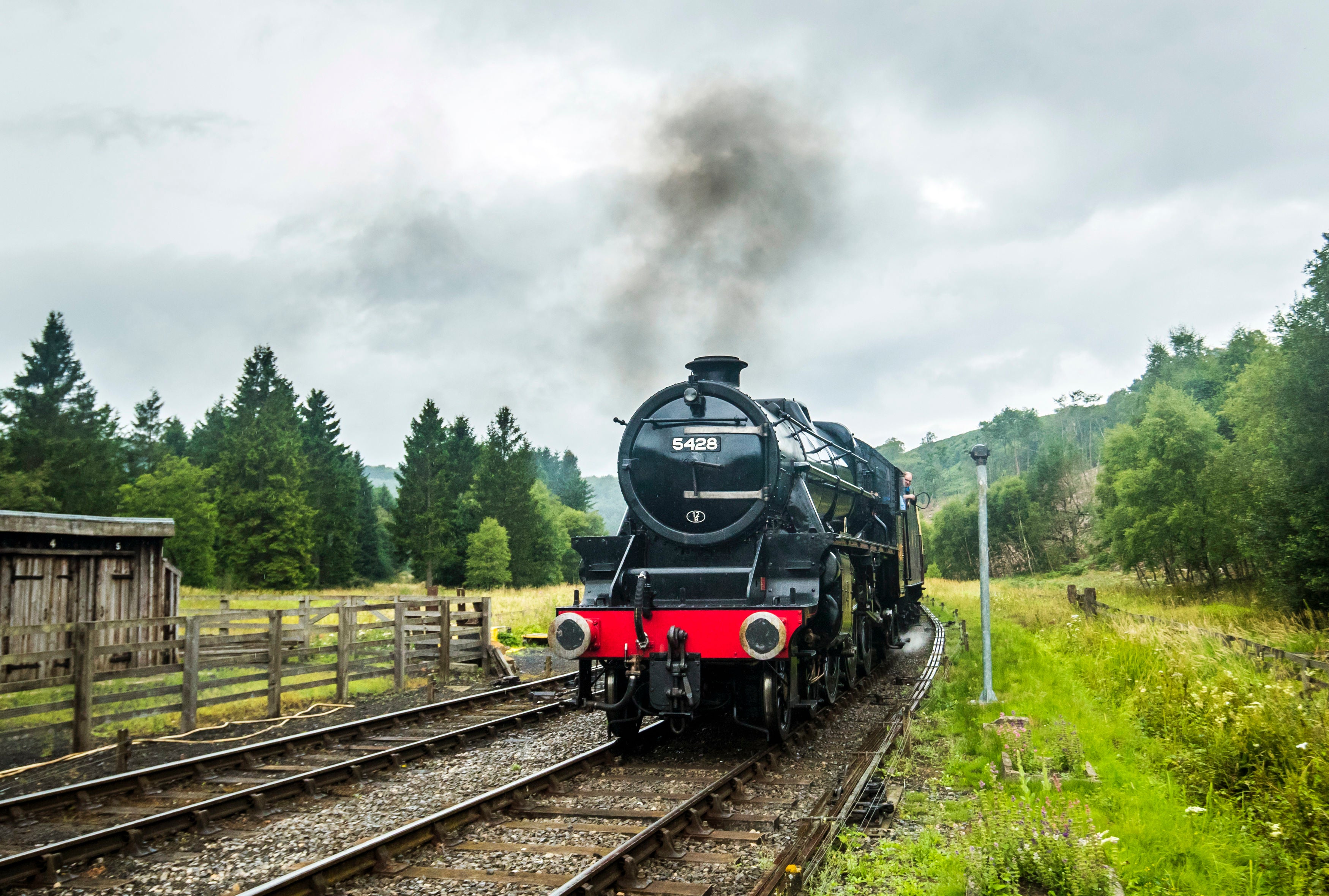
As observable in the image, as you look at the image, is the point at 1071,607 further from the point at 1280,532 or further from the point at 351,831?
the point at 351,831

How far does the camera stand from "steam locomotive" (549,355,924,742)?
713cm

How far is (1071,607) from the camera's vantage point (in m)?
19.4

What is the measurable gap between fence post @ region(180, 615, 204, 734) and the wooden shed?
56.0 inches

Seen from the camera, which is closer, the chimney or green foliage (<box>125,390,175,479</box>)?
the chimney

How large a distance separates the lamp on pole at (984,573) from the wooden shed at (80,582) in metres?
9.67

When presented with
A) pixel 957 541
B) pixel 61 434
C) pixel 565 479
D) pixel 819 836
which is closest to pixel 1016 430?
pixel 957 541

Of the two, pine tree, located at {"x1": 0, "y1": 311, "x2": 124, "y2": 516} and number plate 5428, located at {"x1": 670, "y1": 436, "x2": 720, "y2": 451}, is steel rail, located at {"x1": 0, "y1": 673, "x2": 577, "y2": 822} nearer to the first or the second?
number plate 5428, located at {"x1": 670, "y1": 436, "x2": 720, "y2": 451}

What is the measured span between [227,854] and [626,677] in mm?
3409

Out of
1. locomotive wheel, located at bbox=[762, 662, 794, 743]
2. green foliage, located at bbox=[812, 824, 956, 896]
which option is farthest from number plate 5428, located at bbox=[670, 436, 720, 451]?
green foliage, located at bbox=[812, 824, 956, 896]

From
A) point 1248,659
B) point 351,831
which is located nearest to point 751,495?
point 351,831

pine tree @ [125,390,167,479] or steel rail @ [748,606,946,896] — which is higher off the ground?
pine tree @ [125,390,167,479]

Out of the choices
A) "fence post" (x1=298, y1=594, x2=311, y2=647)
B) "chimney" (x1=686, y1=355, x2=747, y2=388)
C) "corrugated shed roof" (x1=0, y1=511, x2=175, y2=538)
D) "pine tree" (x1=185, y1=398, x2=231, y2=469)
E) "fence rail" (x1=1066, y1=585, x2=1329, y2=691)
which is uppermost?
"pine tree" (x1=185, y1=398, x2=231, y2=469)

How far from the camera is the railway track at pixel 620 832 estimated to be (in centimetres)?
444

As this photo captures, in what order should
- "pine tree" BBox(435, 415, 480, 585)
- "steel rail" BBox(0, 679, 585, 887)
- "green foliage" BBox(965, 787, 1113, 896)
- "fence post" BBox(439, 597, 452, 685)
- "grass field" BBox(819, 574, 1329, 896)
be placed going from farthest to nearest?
"pine tree" BBox(435, 415, 480, 585) < "fence post" BBox(439, 597, 452, 685) < "steel rail" BBox(0, 679, 585, 887) < "grass field" BBox(819, 574, 1329, 896) < "green foliage" BBox(965, 787, 1113, 896)
